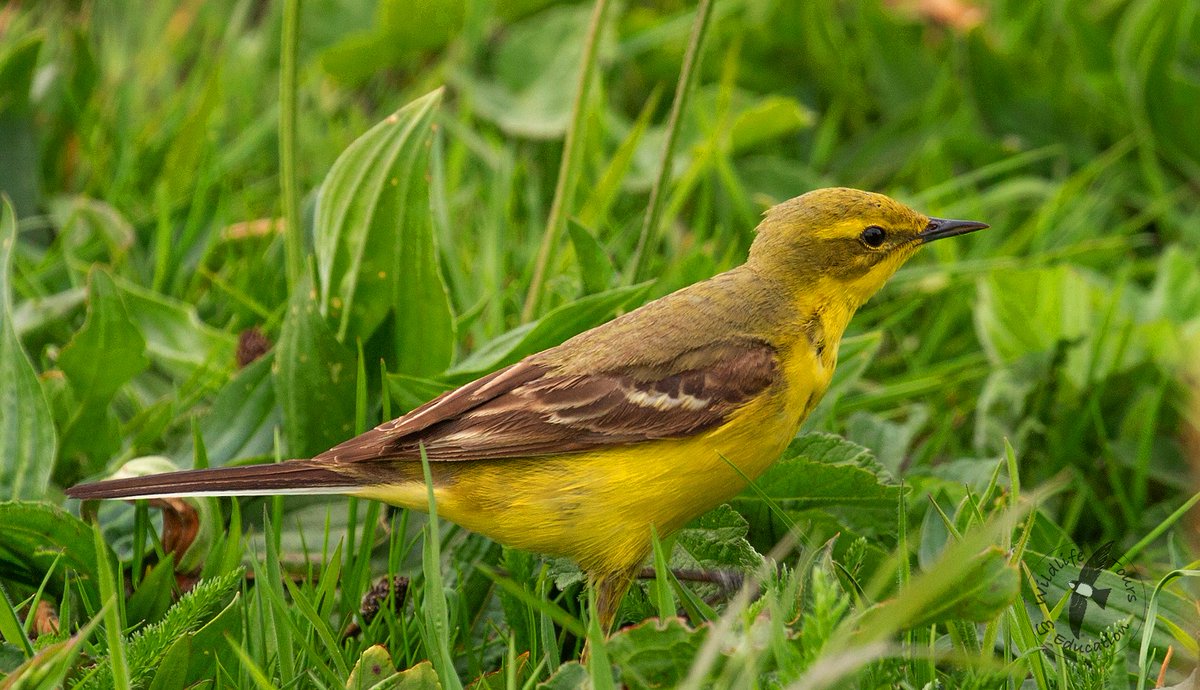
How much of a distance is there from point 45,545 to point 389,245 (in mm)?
1222

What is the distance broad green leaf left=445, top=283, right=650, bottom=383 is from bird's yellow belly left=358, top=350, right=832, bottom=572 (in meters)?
0.54

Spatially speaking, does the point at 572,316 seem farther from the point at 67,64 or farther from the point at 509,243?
the point at 67,64

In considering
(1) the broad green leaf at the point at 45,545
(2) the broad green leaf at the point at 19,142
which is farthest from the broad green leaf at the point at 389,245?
(2) the broad green leaf at the point at 19,142

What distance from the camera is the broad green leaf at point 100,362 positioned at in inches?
149

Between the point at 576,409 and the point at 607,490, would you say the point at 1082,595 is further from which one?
the point at 576,409

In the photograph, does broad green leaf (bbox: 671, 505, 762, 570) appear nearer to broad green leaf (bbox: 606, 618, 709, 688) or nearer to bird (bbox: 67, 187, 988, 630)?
bird (bbox: 67, 187, 988, 630)

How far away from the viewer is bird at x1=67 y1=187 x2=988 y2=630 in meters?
3.06

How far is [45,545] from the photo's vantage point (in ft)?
10.7

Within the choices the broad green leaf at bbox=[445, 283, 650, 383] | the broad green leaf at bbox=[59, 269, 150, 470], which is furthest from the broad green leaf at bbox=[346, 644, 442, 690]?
the broad green leaf at bbox=[59, 269, 150, 470]

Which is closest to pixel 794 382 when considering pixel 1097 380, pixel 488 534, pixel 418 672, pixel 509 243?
pixel 488 534

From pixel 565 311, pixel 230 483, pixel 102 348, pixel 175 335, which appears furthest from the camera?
pixel 175 335

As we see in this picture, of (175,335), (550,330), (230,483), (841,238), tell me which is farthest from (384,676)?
(175,335)

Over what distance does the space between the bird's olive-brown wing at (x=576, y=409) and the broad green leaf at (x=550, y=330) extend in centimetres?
37

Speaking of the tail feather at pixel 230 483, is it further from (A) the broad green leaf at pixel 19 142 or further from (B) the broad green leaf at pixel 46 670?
(A) the broad green leaf at pixel 19 142
